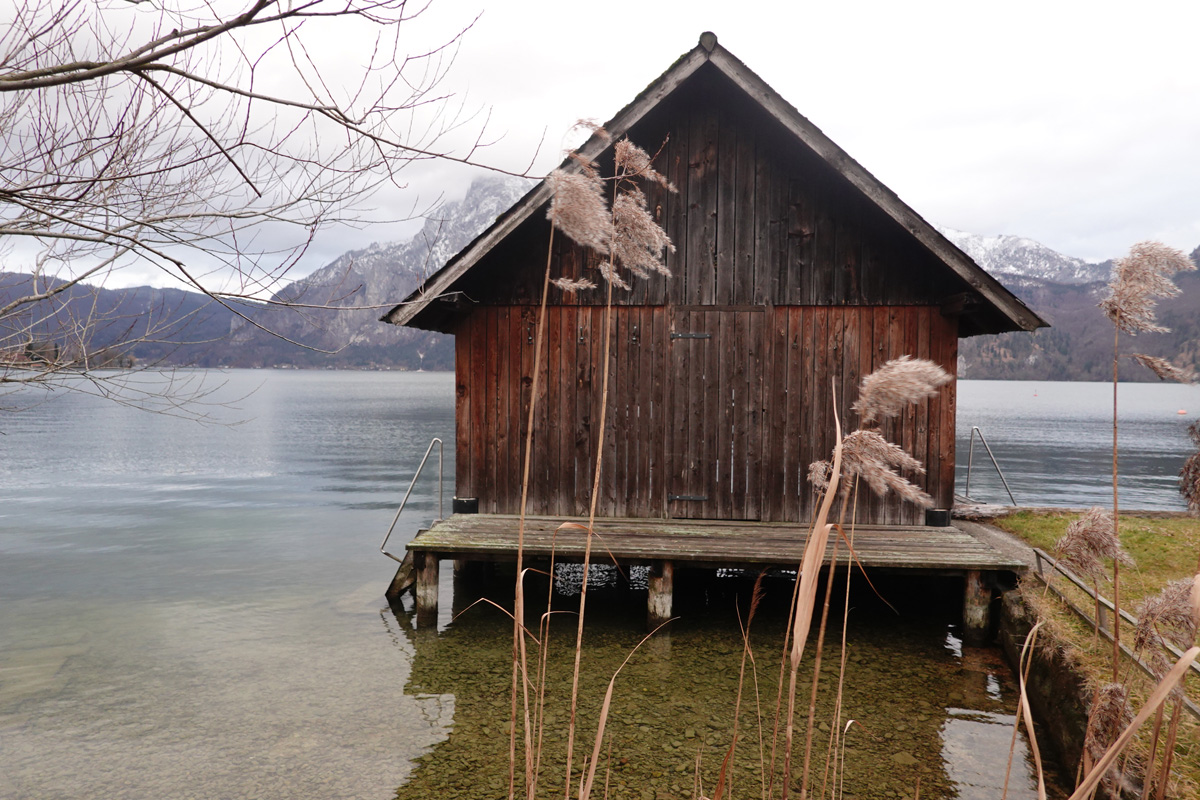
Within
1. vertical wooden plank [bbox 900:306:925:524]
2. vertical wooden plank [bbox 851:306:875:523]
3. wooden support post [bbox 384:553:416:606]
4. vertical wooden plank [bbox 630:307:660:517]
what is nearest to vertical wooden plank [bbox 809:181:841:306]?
vertical wooden plank [bbox 851:306:875:523]

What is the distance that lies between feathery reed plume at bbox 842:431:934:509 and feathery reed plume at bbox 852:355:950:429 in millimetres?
76

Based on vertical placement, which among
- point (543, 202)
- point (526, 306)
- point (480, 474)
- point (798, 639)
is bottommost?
point (480, 474)

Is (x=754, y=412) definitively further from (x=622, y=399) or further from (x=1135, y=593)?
(x=1135, y=593)

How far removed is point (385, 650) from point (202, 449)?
3436 centimetres

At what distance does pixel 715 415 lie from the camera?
871cm

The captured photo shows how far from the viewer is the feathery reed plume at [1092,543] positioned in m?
2.16

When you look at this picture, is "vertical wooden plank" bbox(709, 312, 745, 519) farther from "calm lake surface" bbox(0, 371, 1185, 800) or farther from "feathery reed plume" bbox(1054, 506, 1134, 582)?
"feathery reed plume" bbox(1054, 506, 1134, 582)

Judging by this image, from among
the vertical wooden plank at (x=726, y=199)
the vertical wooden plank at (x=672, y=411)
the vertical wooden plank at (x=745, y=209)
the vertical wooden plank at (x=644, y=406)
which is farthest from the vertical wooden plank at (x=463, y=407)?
the vertical wooden plank at (x=745, y=209)

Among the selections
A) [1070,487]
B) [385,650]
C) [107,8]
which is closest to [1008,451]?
[1070,487]

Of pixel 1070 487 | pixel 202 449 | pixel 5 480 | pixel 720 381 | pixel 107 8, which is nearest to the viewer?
pixel 107 8

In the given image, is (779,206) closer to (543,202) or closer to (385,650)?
(543,202)

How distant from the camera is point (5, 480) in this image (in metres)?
24.9

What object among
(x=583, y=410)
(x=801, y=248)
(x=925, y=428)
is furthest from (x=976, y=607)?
(x=583, y=410)

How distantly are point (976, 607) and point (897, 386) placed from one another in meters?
6.77
